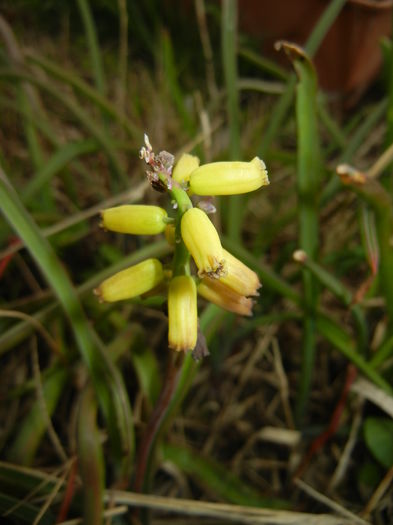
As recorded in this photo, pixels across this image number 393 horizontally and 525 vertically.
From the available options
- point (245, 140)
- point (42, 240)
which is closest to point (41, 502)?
point (42, 240)

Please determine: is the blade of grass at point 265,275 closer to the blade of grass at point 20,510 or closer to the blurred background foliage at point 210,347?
A: the blurred background foliage at point 210,347

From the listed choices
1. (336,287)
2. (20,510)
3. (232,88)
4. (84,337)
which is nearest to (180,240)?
(84,337)

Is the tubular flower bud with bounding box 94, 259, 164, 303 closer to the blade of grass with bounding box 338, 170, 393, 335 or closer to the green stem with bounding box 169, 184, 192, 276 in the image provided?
the green stem with bounding box 169, 184, 192, 276

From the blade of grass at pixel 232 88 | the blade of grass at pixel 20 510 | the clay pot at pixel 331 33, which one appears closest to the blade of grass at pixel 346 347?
the blade of grass at pixel 232 88

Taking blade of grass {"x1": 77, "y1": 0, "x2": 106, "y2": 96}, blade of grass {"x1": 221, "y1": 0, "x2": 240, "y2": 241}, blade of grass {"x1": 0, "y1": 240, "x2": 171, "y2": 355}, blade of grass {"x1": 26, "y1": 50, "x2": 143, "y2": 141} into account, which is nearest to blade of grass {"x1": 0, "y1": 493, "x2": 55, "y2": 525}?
blade of grass {"x1": 0, "y1": 240, "x2": 171, "y2": 355}

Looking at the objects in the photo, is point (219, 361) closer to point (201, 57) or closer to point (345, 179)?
point (345, 179)

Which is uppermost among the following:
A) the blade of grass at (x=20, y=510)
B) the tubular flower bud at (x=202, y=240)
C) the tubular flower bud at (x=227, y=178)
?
the tubular flower bud at (x=227, y=178)

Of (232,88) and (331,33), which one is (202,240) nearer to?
(232,88)

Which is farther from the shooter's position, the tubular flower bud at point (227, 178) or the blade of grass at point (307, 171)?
the blade of grass at point (307, 171)
